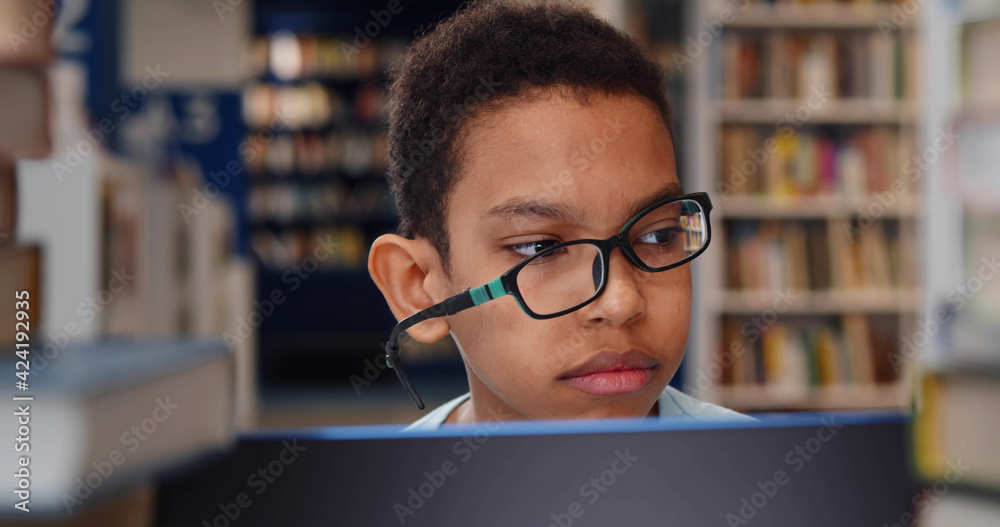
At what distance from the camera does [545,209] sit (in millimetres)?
504

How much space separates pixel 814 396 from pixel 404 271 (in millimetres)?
2306

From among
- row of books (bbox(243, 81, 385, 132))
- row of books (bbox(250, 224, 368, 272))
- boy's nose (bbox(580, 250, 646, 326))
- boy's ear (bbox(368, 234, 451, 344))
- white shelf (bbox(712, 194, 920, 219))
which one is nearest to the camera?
boy's nose (bbox(580, 250, 646, 326))

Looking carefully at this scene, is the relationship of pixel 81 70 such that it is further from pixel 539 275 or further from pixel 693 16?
pixel 693 16

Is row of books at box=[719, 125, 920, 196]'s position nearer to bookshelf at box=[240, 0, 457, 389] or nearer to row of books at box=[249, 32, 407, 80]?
bookshelf at box=[240, 0, 457, 389]

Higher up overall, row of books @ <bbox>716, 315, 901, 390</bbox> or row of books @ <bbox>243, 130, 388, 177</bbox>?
row of books @ <bbox>243, 130, 388, 177</bbox>

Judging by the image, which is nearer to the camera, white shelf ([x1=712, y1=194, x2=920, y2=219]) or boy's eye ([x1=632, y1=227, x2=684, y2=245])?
boy's eye ([x1=632, y1=227, x2=684, y2=245])

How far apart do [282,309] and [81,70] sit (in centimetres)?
282

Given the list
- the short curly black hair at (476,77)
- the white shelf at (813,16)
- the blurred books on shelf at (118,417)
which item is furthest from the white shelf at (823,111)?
the blurred books on shelf at (118,417)

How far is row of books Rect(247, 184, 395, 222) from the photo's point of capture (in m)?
4.30

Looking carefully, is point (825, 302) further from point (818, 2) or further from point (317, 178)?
point (317, 178)

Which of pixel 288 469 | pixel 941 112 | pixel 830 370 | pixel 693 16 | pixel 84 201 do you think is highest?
pixel 693 16

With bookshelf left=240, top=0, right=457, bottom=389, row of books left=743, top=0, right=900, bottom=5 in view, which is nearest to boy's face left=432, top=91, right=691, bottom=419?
row of books left=743, top=0, right=900, bottom=5

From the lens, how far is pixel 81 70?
62.2 inches

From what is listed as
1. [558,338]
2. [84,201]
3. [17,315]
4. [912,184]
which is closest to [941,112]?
[912,184]
